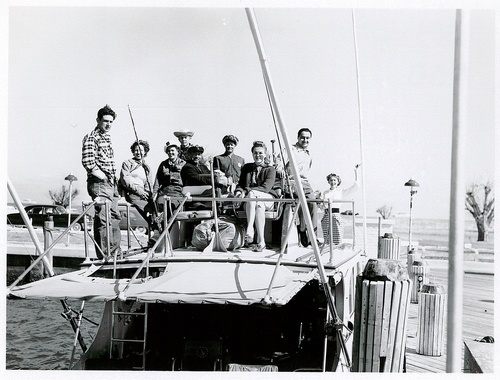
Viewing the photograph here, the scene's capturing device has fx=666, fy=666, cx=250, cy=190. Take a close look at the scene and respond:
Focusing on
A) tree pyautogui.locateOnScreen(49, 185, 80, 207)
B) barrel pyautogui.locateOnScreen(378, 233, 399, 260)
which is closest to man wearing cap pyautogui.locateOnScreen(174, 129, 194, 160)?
barrel pyautogui.locateOnScreen(378, 233, 399, 260)

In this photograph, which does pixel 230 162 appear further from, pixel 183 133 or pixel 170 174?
pixel 170 174

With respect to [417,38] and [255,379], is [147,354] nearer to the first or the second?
[255,379]

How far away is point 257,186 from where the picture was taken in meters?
7.74

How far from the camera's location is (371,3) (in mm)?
6816

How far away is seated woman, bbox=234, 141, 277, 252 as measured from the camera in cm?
746

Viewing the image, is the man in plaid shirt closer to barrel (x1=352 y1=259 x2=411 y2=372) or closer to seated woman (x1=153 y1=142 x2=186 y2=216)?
seated woman (x1=153 y1=142 x2=186 y2=216)

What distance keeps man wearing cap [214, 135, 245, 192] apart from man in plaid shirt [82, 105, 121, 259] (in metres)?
1.38

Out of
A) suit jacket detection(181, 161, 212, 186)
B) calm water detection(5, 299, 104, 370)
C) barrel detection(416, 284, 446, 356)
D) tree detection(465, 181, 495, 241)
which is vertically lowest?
calm water detection(5, 299, 104, 370)

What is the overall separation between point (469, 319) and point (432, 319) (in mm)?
3110

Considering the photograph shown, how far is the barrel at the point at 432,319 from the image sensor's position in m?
7.98

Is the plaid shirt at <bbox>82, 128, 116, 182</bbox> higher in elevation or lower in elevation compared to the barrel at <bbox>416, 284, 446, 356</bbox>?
higher

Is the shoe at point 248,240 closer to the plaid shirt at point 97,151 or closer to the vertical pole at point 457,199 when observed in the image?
the plaid shirt at point 97,151

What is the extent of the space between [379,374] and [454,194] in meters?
1.55

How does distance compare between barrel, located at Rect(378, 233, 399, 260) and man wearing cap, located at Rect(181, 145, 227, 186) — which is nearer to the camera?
man wearing cap, located at Rect(181, 145, 227, 186)
